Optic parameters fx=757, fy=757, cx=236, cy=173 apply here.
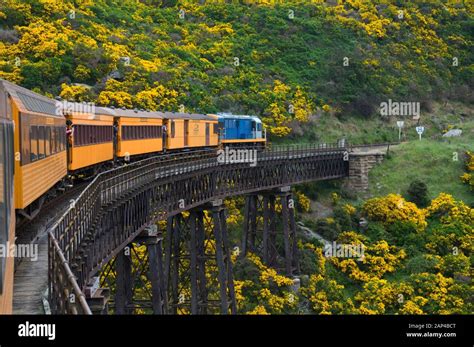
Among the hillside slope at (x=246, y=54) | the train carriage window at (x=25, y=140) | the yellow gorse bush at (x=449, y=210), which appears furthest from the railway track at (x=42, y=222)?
the yellow gorse bush at (x=449, y=210)

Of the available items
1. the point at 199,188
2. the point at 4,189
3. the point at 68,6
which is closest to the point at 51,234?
the point at 4,189

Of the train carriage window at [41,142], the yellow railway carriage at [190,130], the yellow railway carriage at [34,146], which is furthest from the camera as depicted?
the yellow railway carriage at [190,130]

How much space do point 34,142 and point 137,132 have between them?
17586mm

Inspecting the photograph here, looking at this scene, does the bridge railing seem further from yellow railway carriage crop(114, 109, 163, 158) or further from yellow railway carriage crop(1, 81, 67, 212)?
yellow railway carriage crop(114, 109, 163, 158)

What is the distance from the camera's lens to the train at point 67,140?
959 centimetres

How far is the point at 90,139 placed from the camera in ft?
85.4

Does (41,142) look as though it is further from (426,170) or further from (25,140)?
(426,170)

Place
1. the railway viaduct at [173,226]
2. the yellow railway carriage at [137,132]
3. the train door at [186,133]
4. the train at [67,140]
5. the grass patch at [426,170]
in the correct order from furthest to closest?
the grass patch at [426,170], the train door at [186,133], the yellow railway carriage at [137,132], the railway viaduct at [173,226], the train at [67,140]

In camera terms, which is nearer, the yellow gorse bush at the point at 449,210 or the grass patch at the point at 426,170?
the yellow gorse bush at the point at 449,210

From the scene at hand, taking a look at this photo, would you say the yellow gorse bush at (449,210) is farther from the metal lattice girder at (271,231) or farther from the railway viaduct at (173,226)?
the metal lattice girder at (271,231)


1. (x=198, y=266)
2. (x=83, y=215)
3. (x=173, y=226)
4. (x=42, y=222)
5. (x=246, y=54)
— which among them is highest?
(x=246, y=54)

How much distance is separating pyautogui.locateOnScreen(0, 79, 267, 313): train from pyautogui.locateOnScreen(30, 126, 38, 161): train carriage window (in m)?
0.01

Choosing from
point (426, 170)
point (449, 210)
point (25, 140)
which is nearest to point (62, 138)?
point (25, 140)

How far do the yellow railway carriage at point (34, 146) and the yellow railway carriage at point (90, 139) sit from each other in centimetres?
202
